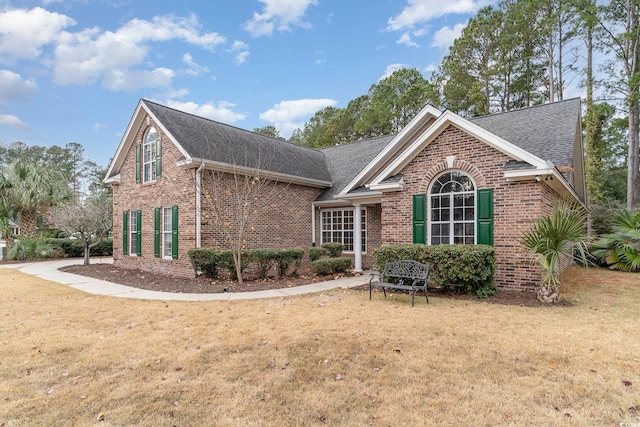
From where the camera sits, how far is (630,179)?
17875mm

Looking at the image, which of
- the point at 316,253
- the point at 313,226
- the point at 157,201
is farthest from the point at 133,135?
the point at 316,253

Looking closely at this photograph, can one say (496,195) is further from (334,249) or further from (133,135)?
(133,135)

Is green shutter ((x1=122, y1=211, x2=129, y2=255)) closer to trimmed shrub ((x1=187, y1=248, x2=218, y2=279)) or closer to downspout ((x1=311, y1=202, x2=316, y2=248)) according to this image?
trimmed shrub ((x1=187, y1=248, x2=218, y2=279))

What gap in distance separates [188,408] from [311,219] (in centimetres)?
1212

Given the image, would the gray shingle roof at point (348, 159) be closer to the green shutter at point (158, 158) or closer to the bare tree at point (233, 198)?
the bare tree at point (233, 198)

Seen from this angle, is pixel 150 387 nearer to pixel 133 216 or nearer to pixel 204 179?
pixel 204 179

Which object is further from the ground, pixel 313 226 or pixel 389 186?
pixel 389 186

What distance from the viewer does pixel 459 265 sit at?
7879mm

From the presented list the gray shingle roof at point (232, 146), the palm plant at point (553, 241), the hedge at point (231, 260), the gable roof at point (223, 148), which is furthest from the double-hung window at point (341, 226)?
the palm plant at point (553, 241)

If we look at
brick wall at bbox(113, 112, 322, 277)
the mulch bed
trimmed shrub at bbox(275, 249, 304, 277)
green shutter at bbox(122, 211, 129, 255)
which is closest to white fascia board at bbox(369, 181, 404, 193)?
the mulch bed

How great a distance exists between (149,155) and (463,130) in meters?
12.2

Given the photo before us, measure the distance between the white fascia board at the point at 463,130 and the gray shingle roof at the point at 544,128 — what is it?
1.85 metres

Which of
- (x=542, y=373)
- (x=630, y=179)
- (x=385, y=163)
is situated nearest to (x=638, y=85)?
(x=630, y=179)

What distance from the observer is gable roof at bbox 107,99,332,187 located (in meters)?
11.8
